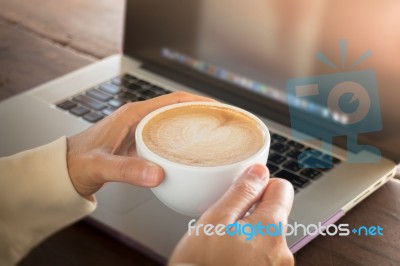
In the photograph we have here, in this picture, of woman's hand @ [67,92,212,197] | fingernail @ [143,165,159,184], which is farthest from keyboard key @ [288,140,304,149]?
fingernail @ [143,165,159,184]

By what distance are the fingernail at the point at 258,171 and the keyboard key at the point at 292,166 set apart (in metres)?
0.22

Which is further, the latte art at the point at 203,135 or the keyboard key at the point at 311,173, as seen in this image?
the keyboard key at the point at 311,173

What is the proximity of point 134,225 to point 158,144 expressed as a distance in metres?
0.13

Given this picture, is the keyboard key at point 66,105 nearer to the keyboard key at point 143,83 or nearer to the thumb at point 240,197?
the keyboard key at point 143,83

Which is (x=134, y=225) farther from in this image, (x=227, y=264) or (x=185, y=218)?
(x=227, y=264)

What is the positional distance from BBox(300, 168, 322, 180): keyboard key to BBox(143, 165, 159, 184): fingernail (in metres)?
0.26

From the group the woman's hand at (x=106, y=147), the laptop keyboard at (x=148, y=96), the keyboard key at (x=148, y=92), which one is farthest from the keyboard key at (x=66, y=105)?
the woman's hand at (x=106, y=147)

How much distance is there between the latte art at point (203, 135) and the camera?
0.53m

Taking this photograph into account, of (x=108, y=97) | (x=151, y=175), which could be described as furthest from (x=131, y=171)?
(x=108, y=97)

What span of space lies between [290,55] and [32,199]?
1.30 feet

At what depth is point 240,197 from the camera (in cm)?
49

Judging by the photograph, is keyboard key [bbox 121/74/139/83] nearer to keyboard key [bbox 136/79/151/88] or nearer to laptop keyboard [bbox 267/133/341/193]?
keyboard key [bbox 136/79/151/88]

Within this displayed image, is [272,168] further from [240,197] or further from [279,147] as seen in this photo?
[240,197]

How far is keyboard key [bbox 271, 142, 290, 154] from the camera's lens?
761 millimetres
